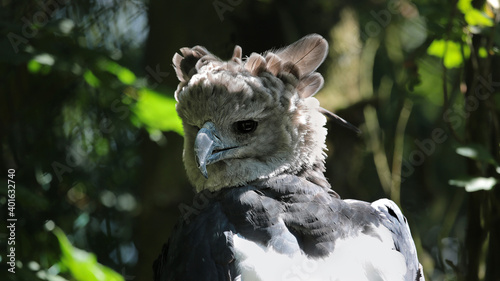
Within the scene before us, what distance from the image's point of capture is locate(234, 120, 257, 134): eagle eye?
1815 mm

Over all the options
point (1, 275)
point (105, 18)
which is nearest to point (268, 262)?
point (1, 275)

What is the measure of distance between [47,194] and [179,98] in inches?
45.4

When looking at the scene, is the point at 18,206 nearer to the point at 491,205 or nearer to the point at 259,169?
the point at 259,169

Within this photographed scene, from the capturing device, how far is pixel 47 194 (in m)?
2.67

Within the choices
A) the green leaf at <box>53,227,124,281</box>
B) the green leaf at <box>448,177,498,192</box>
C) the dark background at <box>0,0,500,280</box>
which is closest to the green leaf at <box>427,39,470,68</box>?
the dark background at <box>0,0,500,280</box>

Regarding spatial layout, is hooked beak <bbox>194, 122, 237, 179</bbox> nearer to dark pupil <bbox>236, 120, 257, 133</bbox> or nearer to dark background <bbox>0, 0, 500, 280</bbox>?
dark pupil <bbox>236, 120, 257, 133</bbox>

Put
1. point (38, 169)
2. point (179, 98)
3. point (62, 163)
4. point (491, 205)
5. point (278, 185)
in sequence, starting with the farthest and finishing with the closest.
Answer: point (62, 163) < point (38, 169) < point (491, 205) < point (179, 98) < point (278, 185)

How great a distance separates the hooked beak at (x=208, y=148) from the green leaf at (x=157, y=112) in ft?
1.52

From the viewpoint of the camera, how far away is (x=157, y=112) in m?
2.28

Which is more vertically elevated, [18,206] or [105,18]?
[105,18]

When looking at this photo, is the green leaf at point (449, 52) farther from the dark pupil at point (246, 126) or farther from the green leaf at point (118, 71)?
the green leaf at point (118, 71)

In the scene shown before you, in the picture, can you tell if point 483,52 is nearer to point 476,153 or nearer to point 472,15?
point 472,15

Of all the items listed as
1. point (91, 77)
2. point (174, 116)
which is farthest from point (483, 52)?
point (91, 77)

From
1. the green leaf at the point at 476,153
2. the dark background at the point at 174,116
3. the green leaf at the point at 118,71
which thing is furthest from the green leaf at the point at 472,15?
the green leaf at the point at 118,71
